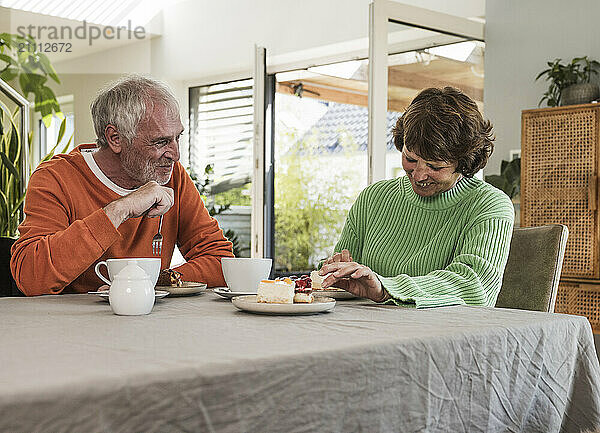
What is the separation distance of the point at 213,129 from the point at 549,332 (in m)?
5.63

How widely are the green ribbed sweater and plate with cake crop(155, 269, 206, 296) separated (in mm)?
397

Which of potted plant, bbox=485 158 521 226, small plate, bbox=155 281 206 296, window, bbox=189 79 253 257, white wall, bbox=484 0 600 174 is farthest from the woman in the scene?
window, bbox=189 79 253 257

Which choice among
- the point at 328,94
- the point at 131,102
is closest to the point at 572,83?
the point at 328,94

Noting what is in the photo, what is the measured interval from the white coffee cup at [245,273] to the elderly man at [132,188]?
0.28 metres

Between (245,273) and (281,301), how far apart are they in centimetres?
23

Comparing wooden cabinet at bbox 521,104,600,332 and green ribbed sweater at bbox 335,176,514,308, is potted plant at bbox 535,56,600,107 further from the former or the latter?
green ribbed sweater at bbox 335,176,514,308

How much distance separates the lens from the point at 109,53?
272 inches

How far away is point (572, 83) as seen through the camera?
418cm

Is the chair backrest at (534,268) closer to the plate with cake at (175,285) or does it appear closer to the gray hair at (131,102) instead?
the plate with cake at (175,285)

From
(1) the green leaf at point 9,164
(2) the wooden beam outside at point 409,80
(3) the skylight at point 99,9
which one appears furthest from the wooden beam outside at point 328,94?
(1) the green leaf at point 9,164

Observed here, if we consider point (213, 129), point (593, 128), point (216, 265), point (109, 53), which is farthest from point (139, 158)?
point (109, 53)

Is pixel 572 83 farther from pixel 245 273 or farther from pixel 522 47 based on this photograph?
pixel 245 273

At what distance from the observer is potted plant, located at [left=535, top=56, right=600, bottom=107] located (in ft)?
13.3

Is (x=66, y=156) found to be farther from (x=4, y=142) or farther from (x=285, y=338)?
(x=4, y=142)
